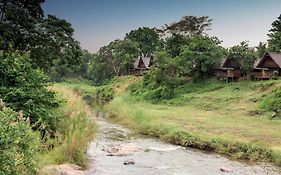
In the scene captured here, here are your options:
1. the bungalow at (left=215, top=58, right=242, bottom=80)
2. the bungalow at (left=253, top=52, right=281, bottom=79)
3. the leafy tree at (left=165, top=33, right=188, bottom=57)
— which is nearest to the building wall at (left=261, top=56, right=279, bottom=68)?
the bungalow at (left=253, top=52, right=281, bottom=79)

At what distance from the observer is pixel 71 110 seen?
53.2ft

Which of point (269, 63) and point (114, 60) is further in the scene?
point (114, 60)

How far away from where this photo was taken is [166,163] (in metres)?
16.1

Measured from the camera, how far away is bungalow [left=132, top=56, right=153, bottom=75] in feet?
220

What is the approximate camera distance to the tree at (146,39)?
84062 millimetres

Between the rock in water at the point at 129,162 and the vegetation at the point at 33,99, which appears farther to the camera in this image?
the rock in water at the point at 129,162

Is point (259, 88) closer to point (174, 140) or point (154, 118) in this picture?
point (154, 118)

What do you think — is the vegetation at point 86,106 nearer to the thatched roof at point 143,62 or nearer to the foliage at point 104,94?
the foliage at point 104,94

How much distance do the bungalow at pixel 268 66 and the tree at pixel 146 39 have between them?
41.7 metres

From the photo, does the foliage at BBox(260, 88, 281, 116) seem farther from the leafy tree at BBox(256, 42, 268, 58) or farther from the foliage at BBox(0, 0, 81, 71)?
the leafy tree at BBox(256, 42, 268, 58)

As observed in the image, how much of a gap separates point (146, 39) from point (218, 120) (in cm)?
6021

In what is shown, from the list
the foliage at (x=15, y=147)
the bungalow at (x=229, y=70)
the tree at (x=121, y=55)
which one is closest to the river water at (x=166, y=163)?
the foliage at (x=15, y=147)

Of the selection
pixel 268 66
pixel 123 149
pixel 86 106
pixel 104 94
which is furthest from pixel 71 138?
pixel 104 94

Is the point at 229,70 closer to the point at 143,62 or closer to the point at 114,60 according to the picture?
the point at 143,62
